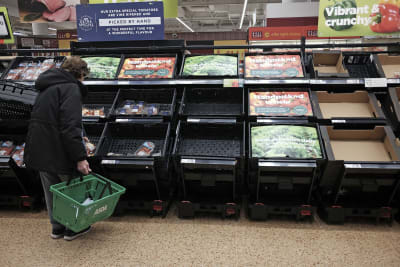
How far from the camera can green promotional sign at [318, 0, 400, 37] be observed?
119 inches

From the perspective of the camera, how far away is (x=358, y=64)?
3.39 meters

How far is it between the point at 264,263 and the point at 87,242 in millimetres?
1498

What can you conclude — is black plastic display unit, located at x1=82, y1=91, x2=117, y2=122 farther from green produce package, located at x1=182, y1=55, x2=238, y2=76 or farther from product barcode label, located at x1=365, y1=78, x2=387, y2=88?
product barcode label, located at x1=365, y1=78, x2=387, y2=88

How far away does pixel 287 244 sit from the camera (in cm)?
238

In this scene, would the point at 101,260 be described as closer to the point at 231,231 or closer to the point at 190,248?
the point at 190,248

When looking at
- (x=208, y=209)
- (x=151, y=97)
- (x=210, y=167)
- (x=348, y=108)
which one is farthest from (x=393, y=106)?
(x=151, y=97)

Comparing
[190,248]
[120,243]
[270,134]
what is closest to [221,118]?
[270,134]

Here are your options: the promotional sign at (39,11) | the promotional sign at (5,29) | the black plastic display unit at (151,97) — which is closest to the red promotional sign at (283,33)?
the promotional sign at (39,11)

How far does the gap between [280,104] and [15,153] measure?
2882 millimetres

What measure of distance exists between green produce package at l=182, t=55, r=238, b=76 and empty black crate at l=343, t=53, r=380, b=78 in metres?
1.35

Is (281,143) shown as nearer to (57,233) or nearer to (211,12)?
(57,233)

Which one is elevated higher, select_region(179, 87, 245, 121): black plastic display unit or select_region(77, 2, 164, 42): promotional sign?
select_region(77, 2, 164, 42): promotional sign

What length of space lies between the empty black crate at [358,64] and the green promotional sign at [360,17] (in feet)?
1.03

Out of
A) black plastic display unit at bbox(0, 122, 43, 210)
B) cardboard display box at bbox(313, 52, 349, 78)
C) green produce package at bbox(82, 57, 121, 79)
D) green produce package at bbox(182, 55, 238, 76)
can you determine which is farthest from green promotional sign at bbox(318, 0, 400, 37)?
black plastic display unit at bbox(0, 122, 43, 210)
